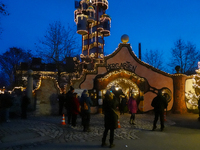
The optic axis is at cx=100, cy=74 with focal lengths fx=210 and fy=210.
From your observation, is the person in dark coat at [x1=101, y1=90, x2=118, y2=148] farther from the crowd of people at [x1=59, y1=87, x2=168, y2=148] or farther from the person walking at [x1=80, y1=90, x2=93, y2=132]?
the person walking at [x1=80, y1=90, x2=93, y2=132]

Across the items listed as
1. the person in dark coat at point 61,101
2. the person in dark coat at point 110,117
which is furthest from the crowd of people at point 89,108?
the person in dark coat at point 61,101

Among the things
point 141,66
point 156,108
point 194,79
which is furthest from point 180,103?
point 156,108

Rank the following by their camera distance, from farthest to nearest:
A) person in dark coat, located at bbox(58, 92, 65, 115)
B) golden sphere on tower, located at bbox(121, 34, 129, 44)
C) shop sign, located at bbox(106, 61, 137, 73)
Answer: golden sphere on tower, located at bbox(121, 34, 129, 44), shop sign, located at bbox(106, 61, 137, 73), person in dark coat, located at bbox(58, 92, 65, 115)

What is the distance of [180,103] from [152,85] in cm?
295

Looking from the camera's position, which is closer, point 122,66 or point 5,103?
point 5,103

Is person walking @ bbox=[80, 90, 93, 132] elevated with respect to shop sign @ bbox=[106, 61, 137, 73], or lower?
lower

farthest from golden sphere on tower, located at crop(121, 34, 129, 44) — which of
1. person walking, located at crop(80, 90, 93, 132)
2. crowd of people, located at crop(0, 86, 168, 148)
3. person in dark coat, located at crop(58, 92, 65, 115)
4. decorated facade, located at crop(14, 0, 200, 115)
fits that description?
person walking, located at crop(80, 90, 93, 132)

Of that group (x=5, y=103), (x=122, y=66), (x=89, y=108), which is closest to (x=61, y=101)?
(x=5, y=103)

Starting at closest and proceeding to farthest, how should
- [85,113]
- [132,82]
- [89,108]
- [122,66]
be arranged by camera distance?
[85,113] → [89,108] → [132,82] → [122,66]

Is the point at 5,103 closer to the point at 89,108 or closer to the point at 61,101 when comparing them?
the point at 61,101

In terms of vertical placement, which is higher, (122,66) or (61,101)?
(122,66)

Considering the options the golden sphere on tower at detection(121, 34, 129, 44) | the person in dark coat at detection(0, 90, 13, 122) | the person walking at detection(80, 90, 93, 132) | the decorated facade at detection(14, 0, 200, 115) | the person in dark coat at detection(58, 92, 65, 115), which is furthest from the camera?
the golden sphere on tower at detection(121, 34, 129, 44)

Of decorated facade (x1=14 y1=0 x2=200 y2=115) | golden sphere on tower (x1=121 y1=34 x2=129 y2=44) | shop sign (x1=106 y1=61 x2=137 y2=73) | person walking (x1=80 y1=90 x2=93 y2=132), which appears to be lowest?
person walking (x1=80 y1=90 x2=93 y2=132)

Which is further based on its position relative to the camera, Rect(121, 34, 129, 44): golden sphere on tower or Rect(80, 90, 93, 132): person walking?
Rect(121, 34, 129, 44): golden sphere on tower
